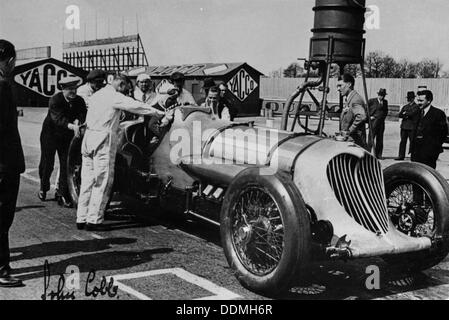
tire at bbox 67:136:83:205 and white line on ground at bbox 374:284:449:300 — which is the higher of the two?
tire at bbox 67:136:83:205

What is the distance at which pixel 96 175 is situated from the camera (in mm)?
6688

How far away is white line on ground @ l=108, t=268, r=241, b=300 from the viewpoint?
4508 mm

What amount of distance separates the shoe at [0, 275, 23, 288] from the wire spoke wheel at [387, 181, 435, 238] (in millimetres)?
3449

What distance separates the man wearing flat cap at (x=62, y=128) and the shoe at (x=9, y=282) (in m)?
3.25

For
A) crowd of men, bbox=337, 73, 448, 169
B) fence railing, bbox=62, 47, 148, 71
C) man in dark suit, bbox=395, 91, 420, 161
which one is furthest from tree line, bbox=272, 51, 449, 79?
crowd of men, bbox=337, 73, 448, 169

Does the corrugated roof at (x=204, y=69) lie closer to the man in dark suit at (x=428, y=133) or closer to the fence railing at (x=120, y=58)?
the fence railing at (x=120, y=58)

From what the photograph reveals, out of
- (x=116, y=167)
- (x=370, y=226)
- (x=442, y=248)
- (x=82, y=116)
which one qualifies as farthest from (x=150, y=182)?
(x=442, y=248)

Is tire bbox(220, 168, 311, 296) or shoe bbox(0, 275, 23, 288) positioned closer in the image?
tire bbox(220, 168, 311, 296)

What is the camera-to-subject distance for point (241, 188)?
4.71 m

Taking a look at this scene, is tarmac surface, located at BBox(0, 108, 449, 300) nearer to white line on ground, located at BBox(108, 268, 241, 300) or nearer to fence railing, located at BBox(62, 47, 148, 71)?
white line on ground, located at BBox(108, 268, 241, 300)

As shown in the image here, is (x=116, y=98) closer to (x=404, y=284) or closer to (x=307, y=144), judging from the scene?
(x=307, y=144)

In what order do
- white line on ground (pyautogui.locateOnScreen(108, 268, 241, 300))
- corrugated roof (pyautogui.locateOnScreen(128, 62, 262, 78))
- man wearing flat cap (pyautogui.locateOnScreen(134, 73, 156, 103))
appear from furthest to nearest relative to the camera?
1. corrugated roof (pyautogui.locateOnScreen(128, 62, 262, 78))
2. man wearing flat cap (pyautogui.locateOnScreen(134, 73, 156, 103))
3. white line on ground (pyautogui.locateOnScreen(108, 268, 241, 300))

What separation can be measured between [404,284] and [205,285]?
1.79 meters

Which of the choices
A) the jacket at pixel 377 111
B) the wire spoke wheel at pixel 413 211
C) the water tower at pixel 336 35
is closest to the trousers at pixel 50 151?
the water tower at pixel 336 35
